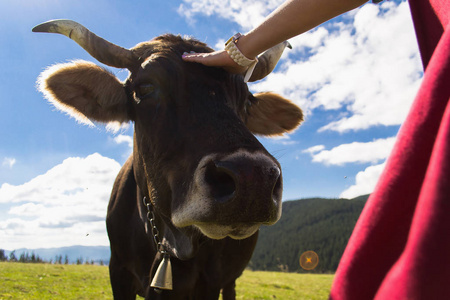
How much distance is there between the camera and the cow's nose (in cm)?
201

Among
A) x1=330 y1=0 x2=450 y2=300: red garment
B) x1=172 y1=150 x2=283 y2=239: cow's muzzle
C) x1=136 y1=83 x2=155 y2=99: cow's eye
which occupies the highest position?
x1=136 y1=83 x2=155 y2=99: cow's eye

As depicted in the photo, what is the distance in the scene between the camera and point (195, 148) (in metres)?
2.54

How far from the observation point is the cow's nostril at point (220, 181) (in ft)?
6.78

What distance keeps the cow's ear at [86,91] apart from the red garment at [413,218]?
3.14 metres

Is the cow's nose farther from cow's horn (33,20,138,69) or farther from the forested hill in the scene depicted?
the forested hill

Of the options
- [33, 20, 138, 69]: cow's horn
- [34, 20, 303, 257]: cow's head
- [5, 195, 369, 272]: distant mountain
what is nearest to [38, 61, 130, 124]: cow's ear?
[34, 20, 303, 257]: cow's head

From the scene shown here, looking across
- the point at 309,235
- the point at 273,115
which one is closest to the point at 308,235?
the point at 309,235

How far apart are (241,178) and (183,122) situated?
976 millimetres

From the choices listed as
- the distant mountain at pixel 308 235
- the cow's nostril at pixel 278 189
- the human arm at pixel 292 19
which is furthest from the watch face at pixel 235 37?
the distant mountain at pixel 308 235

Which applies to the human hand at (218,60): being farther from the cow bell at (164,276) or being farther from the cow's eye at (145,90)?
the cow bell at (164,276)

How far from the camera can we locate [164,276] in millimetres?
3463

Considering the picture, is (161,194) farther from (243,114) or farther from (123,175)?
(123,175)

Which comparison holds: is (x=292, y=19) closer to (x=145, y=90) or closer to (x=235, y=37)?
(x=235, y=37)

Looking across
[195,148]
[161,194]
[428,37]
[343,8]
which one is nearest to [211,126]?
[195,148]
